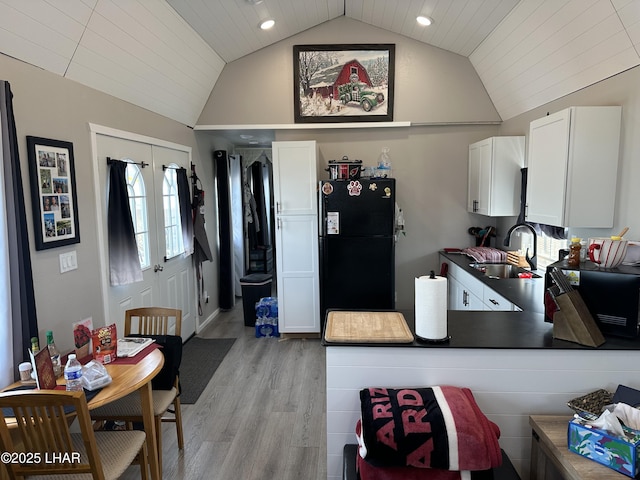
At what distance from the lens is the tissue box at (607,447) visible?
1248mm

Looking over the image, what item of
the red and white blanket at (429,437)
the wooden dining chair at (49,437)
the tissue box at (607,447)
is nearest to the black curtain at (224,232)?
the wooden dining chair at (49,437)

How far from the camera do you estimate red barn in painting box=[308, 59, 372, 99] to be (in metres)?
4.30

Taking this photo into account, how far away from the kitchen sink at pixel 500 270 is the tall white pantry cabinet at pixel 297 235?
1612mm

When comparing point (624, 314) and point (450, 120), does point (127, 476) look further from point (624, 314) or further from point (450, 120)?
point (450, 120)

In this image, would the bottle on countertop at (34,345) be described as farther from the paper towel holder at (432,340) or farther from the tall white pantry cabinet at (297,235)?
the tall white pantry cabinet at (297,235)

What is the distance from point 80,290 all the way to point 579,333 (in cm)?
278

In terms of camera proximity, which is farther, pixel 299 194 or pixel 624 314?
pixel 299 194

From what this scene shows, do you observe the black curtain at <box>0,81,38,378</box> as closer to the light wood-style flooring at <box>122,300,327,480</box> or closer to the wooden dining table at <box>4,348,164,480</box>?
the wooden dining table at <box>4,348,164,480</box>

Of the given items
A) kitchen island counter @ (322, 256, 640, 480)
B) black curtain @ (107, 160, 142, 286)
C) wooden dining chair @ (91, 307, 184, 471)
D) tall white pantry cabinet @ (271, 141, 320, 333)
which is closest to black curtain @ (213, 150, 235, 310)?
tall white pantry cabinet @ (271, 141, 320, 333)

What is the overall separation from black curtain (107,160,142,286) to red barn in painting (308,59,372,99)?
2.24 metres

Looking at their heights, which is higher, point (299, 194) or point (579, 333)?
point (299, 194)

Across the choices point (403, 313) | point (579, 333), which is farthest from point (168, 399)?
point (579, 333)

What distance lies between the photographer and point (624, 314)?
1671mm

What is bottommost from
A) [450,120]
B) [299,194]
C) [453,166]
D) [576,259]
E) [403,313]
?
[403,313]
